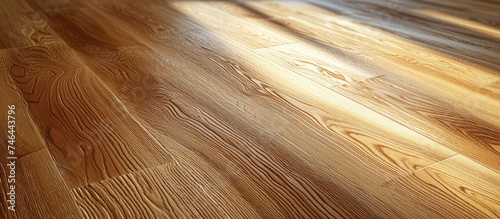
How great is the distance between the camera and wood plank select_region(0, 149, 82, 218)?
0.51m

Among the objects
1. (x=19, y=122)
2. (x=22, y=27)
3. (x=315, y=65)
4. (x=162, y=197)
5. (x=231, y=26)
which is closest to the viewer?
(x=162, y=197)

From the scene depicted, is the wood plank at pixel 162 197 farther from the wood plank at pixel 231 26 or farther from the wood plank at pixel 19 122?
the wood plank at pixel 231 26

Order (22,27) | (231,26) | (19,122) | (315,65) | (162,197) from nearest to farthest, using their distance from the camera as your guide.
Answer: (162,197), (19,122), (315,65), (22,27), (231,26)

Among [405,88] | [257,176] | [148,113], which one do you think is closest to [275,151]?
[257,176]

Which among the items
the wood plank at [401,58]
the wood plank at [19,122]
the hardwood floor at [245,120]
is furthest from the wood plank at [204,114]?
the wood plank at [401,58]

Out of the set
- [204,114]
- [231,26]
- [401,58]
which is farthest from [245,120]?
[231,26]

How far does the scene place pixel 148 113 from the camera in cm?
77

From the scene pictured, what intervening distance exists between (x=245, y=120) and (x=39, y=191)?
1.17 ft

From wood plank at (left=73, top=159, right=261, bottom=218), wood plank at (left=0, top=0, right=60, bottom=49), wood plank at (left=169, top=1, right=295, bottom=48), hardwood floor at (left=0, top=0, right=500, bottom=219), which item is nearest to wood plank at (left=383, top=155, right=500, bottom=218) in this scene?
hardwood floor at (left=0, top=0, right=500, bottom=219)

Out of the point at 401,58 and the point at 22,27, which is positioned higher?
the point at 401,58

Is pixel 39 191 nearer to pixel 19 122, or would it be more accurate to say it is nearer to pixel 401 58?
pixel 19 122

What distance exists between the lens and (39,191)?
1.80 feet

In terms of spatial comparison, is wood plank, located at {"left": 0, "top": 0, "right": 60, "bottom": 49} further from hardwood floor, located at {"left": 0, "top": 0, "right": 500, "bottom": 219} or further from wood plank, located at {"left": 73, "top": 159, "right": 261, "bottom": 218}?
wood plank, located at {"left": 73, "top": 159, "right": 261, "bottom": 218}

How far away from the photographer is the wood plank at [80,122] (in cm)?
61
